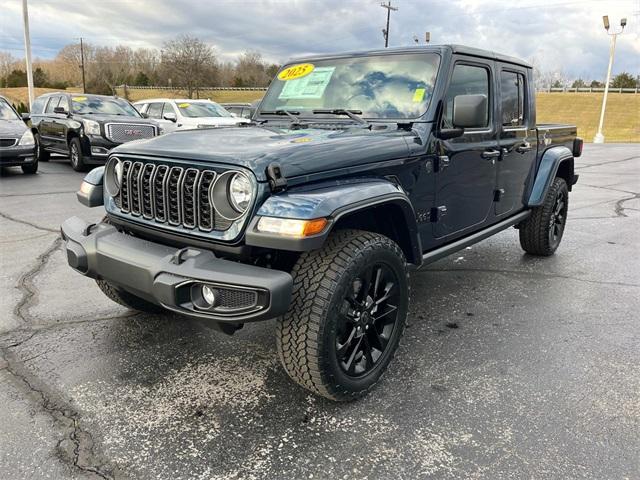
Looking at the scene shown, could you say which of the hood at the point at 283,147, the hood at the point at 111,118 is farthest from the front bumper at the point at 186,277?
the hood at the point at 111,118

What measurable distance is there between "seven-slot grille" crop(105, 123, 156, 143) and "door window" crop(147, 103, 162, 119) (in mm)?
3060

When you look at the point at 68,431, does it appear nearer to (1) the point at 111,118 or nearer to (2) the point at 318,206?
(2) the point at 318,206

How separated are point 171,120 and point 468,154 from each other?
10079mm

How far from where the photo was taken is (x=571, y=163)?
5523 mm

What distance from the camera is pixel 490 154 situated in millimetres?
3951

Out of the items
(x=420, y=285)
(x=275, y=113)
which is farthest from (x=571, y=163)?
(x=275, y=113)

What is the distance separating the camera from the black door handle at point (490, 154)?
12.7 feet

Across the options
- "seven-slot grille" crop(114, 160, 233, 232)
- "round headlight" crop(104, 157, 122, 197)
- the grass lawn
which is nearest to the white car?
"round headlight" crop(104, 157, 122, 197)

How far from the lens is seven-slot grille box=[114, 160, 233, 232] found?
8.21 feet

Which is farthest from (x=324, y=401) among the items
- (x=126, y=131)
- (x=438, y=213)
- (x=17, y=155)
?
(x=17, y=155)

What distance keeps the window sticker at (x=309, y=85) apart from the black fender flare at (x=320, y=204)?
1278 mm

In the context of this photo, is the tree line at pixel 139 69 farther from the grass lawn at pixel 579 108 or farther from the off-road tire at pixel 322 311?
the off-road tire at pixel 322 311

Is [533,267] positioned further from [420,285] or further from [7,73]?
[7,73]

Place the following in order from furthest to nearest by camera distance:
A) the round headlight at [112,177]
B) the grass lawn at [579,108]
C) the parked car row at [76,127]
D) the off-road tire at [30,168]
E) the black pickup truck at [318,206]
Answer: the grass lawn at [579,108], the off-road tire at [30,168], the parked car row at [76,127], the round headlight at [112,177], the black pickup truck at [318,206]
